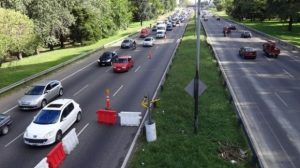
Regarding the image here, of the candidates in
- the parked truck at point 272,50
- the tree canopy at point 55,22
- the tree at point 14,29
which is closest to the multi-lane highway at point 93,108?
the tree at point 14,29

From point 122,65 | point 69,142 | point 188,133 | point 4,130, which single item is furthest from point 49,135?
point 122,65

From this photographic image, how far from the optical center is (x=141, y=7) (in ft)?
400

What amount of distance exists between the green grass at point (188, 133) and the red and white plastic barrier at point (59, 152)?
3.27 m

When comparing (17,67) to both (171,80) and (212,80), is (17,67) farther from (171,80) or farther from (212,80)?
(212,80)

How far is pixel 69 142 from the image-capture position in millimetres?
17469

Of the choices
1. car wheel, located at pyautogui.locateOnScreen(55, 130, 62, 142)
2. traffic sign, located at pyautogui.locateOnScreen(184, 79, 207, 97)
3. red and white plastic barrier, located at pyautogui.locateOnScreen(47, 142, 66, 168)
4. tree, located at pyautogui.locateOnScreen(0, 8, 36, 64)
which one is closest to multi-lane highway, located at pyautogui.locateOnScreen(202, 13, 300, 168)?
traffic sign, located at pyautogui.locateOnScreen(184, 79, 207, 97)

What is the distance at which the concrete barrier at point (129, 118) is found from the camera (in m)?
20.5

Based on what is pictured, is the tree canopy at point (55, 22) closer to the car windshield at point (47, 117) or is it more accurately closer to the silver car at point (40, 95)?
the silver car at point (40, 95)

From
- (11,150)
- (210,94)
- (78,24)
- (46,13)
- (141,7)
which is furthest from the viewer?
(141,7)

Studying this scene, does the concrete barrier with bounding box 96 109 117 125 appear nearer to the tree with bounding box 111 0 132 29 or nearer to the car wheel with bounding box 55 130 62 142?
the car wheel with bounding box 55 130 62 142

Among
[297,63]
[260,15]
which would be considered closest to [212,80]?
[297,63]

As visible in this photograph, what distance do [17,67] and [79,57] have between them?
26.6 ft

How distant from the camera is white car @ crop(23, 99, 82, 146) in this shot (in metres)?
18.1

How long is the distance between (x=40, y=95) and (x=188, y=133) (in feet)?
38.0
